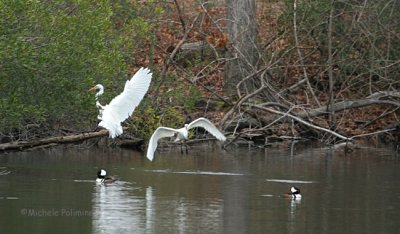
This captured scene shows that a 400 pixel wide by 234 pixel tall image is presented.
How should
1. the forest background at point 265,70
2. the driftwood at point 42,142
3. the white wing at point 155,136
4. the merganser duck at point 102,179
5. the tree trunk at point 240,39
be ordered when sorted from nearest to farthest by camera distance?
the driftwood at point 42,142
the merganser duck at point 102,179
the white wing at point 155,136
the forest background at point 265,70
the tree trunk at point 240,39

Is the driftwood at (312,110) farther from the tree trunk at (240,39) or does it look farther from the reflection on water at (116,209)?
the reflection on water at (116,209)

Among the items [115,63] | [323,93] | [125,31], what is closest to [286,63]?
[323,93]

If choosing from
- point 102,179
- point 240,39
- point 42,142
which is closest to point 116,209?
point 102,179

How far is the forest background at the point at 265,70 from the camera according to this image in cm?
2238

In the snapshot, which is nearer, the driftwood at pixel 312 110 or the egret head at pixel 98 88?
the egret head at pixel 98 88

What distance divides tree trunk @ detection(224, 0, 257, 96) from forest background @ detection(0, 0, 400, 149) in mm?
30

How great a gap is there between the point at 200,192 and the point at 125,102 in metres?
2.65

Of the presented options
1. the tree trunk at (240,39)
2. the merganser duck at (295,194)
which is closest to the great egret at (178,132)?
the merganser duck at (295,194)

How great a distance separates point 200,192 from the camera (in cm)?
1719

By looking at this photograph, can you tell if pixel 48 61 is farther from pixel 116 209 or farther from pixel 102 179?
pixel 116 209

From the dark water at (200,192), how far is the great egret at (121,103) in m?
1.07

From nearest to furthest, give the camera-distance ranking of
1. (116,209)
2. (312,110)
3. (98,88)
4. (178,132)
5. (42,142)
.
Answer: (116,209), (42,142), (98,88), (178,132), (312,110)

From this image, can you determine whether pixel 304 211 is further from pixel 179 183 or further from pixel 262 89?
pixel 262 89

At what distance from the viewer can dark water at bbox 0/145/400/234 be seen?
45.6 ft
